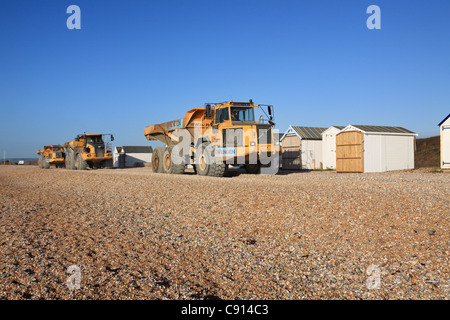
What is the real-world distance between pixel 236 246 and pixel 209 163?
1013 centimetres

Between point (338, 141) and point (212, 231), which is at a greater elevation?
point (338, 141)

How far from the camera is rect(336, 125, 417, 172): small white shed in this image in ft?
66.4

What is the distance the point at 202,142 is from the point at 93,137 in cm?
1514

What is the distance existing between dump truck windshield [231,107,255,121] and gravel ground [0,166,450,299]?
6406 millimetres

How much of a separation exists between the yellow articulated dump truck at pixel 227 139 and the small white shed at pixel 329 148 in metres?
8.57


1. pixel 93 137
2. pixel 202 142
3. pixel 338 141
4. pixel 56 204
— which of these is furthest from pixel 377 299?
pixel 93 137

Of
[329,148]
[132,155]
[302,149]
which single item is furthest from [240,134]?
[132,155]

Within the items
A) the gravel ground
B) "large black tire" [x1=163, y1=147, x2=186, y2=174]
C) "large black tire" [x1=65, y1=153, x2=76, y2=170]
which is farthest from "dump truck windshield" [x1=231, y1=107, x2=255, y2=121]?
"large black tire" [x1=65, y1=153, x2=76, y2=170]

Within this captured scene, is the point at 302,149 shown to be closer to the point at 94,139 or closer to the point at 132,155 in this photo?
the point at 94,139

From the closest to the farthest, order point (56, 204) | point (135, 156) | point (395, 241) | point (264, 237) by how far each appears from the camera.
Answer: point (395, 241) → point (264, 237) → point (56, 204) → point (135, 156)

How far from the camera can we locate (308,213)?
755 cm

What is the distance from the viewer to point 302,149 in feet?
83.4
